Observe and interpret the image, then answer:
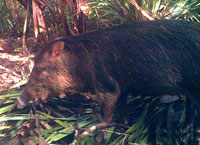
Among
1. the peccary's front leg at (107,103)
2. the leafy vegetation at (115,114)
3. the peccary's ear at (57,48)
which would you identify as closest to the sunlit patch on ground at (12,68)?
the leafy vegetation at (115,114)

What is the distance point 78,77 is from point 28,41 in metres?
2.53

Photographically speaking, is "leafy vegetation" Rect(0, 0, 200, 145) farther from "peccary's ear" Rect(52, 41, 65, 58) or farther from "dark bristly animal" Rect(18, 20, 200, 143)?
"peccary's ear" Rect(52, 41, 65, 58)

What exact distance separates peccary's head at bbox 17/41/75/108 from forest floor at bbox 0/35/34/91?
837mm

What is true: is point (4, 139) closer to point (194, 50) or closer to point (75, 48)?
point (75, 48)

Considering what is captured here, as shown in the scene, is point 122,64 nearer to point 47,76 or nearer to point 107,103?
point 107,103

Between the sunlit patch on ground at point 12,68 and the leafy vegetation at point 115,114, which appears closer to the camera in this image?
the leafy vegetation at point 115,114

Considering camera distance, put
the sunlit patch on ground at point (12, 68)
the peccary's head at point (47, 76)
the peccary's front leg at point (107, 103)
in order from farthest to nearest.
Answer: the sunlit patch on ground at point (12, 68) < the peccary's head at point (47, 76) < the peccary's front leg at point (107, 103)

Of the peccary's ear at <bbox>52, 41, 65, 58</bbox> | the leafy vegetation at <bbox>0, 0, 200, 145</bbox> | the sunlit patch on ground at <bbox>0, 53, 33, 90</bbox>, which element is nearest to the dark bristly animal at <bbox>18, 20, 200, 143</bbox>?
the peccary's ear at <bbox>52, 41, 65, 58</bbox>

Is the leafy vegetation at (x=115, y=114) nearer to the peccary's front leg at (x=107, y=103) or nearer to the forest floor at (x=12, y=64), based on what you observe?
the peccary's front leg at (x=107, y=103)

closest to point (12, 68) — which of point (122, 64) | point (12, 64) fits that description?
point (12, 64)

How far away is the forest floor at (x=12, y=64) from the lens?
13.4 ft

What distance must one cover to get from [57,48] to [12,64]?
174 centimetres

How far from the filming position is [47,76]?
3238 millimetres

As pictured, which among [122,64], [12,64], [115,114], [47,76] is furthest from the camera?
[12,64]
